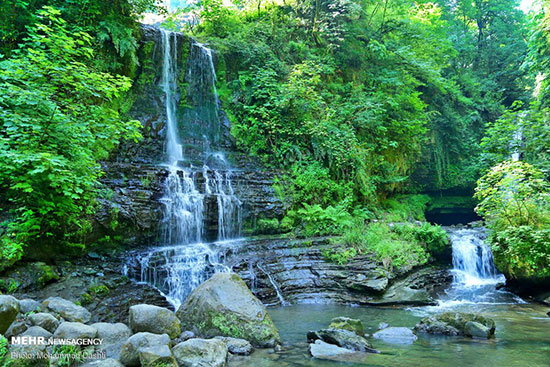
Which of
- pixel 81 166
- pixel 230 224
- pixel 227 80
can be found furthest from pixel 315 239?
pixel 227 80

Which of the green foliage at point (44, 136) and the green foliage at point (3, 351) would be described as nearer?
the green foliage at point (3, 351)

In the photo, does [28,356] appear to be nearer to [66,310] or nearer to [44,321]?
[44,321]

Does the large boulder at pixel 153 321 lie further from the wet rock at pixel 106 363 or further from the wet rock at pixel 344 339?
the wet rock at pixel 344 339

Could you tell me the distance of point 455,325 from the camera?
5684 millimetres

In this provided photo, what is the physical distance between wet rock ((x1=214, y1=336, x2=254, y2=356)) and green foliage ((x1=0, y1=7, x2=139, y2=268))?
357 cm

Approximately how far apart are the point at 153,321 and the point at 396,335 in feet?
13.0

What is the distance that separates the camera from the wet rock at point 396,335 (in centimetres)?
523

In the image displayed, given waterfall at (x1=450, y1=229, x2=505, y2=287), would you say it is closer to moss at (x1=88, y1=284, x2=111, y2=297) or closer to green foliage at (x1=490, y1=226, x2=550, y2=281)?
green foliage at (x1=490, y1=226, x2=550, y2=281)

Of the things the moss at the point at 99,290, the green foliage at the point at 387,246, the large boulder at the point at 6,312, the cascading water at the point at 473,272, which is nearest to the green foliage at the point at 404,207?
the cascading water at the point at 473,272

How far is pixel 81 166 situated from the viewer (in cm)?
602

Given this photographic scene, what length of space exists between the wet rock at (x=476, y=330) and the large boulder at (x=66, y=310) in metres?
6.38

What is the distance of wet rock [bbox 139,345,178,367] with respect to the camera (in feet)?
12.1

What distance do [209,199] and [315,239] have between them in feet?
11.8

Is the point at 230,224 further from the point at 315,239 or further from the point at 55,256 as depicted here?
the point at 55,256
